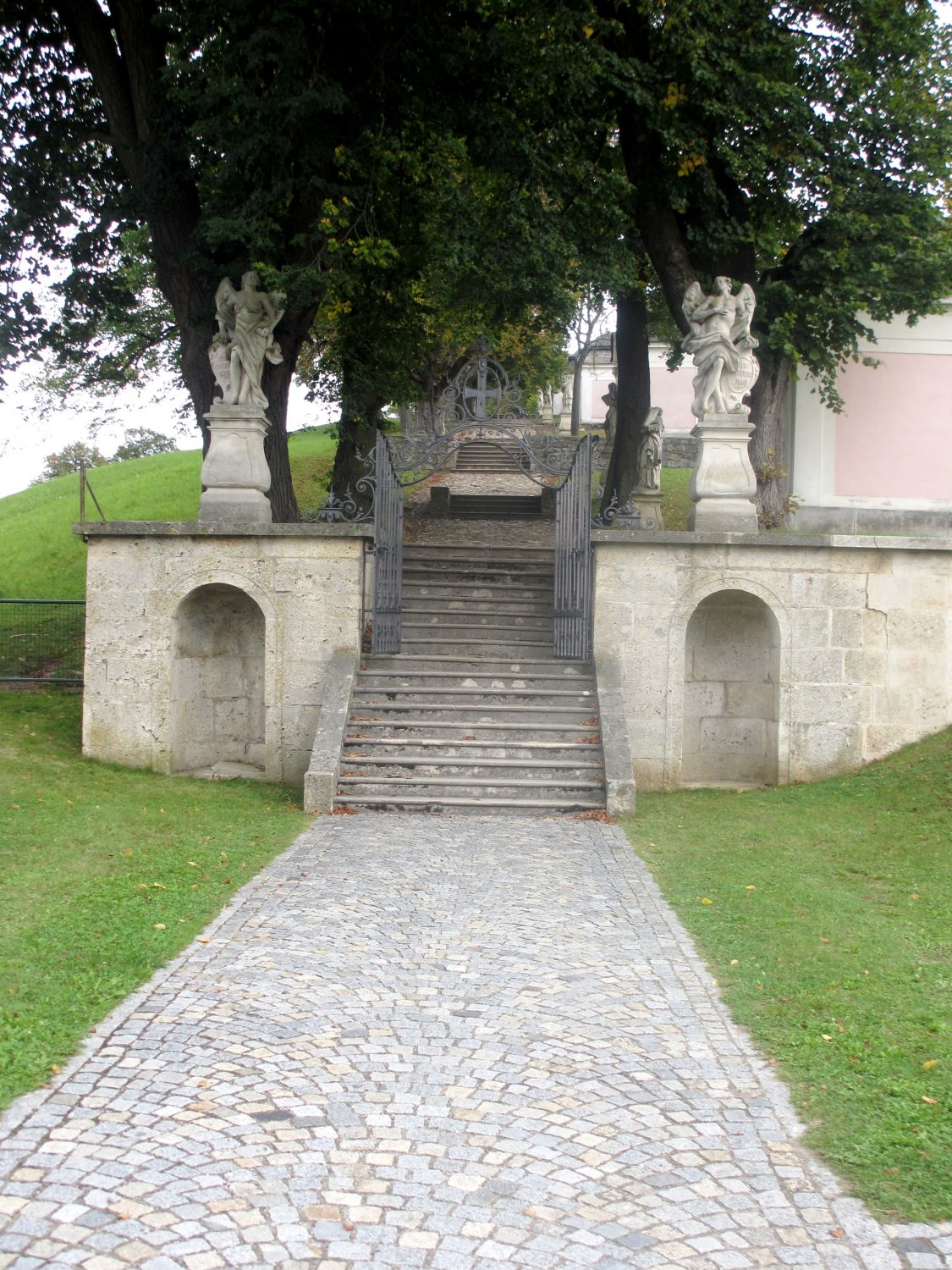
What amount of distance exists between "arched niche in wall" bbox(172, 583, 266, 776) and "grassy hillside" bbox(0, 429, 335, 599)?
698 cm

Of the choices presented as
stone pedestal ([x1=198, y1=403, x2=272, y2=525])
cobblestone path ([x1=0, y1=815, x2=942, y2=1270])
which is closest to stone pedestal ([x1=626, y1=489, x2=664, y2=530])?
stone pedestal ([x1=198, y1=403, x2=272, y2=525])

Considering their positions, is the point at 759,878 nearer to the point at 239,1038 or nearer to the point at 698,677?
the point at 239,1038

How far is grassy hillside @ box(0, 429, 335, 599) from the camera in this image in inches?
877

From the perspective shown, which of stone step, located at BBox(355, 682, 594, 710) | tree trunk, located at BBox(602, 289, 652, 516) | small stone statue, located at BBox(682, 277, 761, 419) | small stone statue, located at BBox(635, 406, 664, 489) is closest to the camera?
stone step, located at BBox(355, 682, 594, 710)

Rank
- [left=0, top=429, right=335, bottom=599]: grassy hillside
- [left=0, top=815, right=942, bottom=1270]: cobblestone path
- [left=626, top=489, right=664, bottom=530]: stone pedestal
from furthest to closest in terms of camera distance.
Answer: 1. [left=0, top=429, right=335, bottom=599]: grassy hillside
2. [left=626, top=489, right=664, bottom=530]: stone pedestal
3. [left=0, top=815, right=942, bottom=1270]: cobblestone path

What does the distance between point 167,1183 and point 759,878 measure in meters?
5.57

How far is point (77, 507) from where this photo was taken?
28.4 meters

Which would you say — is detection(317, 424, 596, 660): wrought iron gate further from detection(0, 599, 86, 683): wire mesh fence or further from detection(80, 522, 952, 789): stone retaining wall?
detection(0, 599, 86, 683): wire mesh fence

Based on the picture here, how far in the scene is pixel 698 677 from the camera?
14133mm

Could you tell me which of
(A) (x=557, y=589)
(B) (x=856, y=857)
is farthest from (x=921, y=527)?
(B) (x=856, y=857)

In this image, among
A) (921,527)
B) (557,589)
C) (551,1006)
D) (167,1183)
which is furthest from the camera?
(921,527)

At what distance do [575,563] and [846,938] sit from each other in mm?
7102

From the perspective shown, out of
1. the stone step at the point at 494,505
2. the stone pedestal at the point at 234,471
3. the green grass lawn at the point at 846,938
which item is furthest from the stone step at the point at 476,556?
the stone step at the point at 494,505

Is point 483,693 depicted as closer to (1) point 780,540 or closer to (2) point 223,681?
(2) point 223,681
